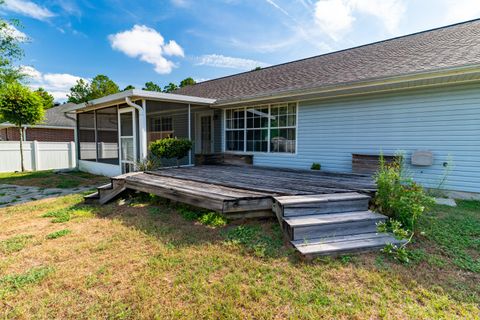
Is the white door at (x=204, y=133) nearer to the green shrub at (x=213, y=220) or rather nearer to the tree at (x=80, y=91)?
the green shrub at (x=213, y=220)

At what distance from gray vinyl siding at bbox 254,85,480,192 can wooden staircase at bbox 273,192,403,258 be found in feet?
9.29

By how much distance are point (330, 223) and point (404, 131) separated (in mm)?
3873

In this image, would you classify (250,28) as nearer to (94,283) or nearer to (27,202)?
(27,202)

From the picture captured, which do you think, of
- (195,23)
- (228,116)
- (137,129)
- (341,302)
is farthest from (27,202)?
(195,23)

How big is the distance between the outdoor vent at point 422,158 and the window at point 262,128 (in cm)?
291

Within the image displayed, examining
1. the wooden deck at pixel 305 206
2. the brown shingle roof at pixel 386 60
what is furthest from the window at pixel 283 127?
the wooden deck at pixel 305 206

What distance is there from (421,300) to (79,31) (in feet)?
47.7

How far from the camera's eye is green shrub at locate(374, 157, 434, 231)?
3.04 m

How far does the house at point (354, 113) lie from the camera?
15.5ft

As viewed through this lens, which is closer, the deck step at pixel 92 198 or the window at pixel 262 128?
the deck step at pixel 92 198

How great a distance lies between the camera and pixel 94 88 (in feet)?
85.9

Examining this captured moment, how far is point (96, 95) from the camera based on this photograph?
25938 millimetres

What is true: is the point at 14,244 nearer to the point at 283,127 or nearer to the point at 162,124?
the point at 283,127

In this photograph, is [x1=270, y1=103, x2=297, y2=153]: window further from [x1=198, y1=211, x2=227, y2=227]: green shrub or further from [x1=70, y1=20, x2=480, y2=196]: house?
[x1=198, y1=211, x2=227, y2=227]: green shrub
